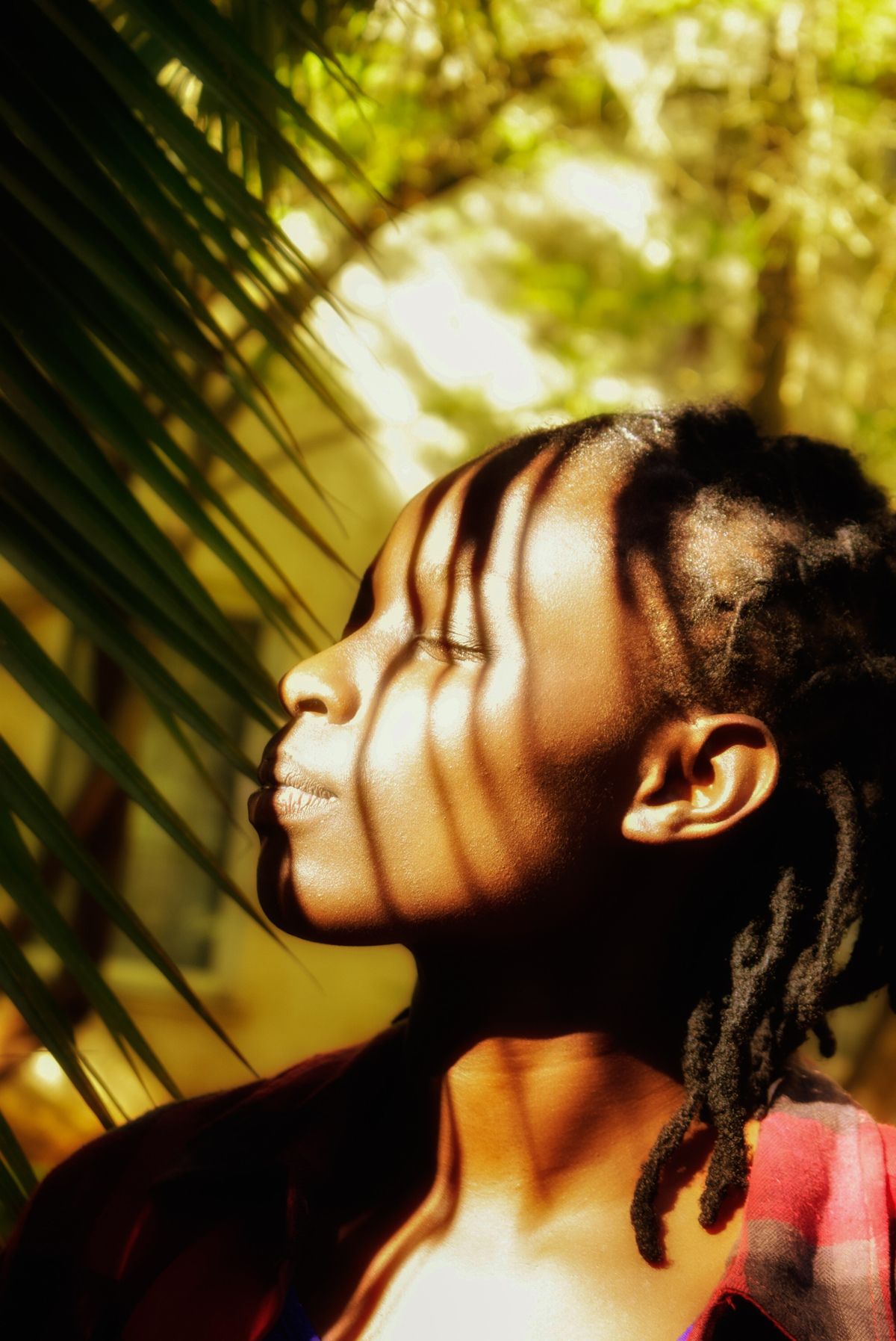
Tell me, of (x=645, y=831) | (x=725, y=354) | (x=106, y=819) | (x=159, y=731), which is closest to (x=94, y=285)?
(x=645, y=831)

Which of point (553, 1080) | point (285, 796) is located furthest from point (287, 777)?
point (553, 1080)

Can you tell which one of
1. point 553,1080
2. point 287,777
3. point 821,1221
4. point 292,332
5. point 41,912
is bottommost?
point 821,1221

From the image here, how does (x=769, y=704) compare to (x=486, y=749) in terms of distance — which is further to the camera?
(x=769, y=704)

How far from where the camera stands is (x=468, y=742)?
4.77ft

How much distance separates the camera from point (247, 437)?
5.86 meters

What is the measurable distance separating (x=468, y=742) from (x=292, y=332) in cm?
50

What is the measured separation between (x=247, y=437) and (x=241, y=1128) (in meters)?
4.51

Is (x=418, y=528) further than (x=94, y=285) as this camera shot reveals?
Yes

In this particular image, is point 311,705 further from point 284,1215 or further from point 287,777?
point 284,1215

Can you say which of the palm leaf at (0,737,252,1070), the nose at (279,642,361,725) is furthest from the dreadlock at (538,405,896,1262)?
the palm leaf at (0,737,252,1070)

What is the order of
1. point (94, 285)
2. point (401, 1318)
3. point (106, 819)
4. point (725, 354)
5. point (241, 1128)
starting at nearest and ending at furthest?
point (94, 285) → point (401, 1318) → point (241, 1128) → point (106, 819) → point (725, 354)

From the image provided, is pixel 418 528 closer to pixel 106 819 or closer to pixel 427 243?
pixel 106 819

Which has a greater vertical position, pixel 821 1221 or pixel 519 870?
pixel 519 870

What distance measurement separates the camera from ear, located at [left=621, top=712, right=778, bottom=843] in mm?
1505
